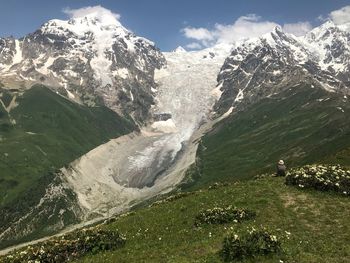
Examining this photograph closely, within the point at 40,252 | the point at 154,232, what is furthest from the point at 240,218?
the point at 40,252

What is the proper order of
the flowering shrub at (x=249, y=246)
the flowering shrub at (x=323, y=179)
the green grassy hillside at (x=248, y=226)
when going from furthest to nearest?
1. the flowering shrub at (x=323, y=179)
2. the green grassy hillside at (x=248, y=226)
3. the flowering shrub at (x=249, y=246)

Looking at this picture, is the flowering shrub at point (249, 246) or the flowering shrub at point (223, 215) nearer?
the flowering shrub at point (249, 246)

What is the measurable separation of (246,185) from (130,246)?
22677mm

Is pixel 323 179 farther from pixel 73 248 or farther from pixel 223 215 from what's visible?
pixel 73 248

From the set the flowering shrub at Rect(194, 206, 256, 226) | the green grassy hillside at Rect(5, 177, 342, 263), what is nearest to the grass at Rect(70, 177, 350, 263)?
the green grassy hillside at Rect(5, 177, 342, 263)

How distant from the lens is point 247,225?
2005 inches

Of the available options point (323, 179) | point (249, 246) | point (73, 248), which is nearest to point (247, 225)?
point (249, 246)

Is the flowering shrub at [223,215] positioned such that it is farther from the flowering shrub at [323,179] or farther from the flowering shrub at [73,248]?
the flowering shrub at [323,179]

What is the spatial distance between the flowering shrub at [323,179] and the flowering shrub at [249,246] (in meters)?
18.8

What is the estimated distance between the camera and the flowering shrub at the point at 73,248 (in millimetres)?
48625

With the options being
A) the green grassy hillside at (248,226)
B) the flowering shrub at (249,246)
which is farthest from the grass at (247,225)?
the flowering shrub at (249,246)

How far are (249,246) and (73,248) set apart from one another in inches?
688

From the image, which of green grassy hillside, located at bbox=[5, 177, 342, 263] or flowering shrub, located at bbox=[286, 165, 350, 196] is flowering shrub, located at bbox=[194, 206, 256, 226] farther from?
flowering shrub, located at bbox=[286, 165, 350, 196]

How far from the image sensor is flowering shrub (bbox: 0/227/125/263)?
48.6 meters
